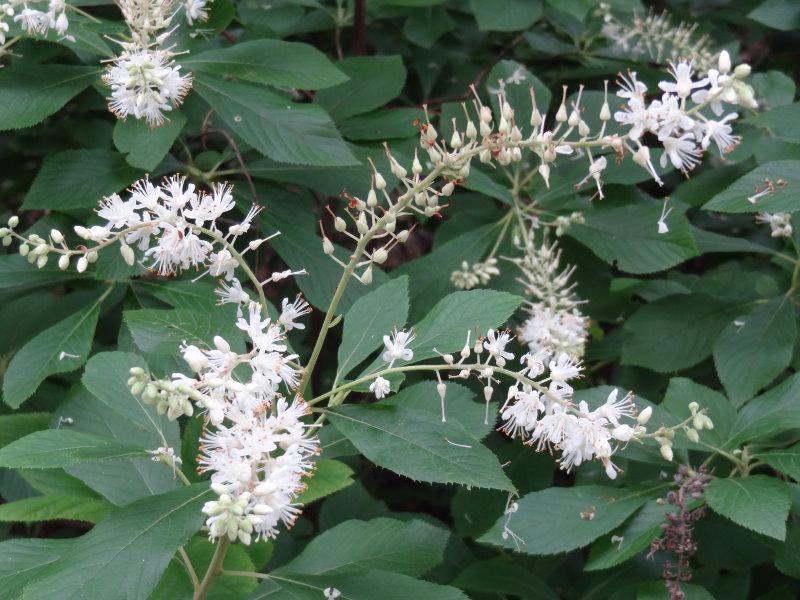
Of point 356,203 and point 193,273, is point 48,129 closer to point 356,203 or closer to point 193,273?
point 193,273

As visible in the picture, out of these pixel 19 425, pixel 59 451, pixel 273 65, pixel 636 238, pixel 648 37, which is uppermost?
pixel 273 65

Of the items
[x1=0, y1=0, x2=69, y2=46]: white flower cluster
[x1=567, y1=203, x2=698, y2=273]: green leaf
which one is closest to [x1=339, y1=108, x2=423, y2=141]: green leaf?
[x1=567, y1=203, x2=698, y2=273]: green leaf

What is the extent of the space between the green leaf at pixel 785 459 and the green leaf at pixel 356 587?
79cm

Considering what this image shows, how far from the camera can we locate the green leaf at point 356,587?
1.82 m

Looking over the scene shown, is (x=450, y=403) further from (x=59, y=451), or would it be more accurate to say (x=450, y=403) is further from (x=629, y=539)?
(x=59, y=451)

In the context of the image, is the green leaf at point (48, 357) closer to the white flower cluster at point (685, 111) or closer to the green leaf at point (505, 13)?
the white flower cluster at point (685, 111)

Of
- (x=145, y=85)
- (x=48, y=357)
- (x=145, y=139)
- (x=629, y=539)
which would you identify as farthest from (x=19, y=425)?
(x=629, y=539)

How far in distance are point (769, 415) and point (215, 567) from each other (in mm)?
1337

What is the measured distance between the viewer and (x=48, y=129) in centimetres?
317

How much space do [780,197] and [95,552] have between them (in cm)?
168

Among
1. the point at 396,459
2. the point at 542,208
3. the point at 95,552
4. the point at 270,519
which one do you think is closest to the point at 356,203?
the point at 396,459

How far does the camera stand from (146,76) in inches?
87.2

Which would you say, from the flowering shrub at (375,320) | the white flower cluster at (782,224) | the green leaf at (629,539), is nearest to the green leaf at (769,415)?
the flowering shrub at (375,320)

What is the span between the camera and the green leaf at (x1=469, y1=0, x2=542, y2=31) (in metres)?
3.03
